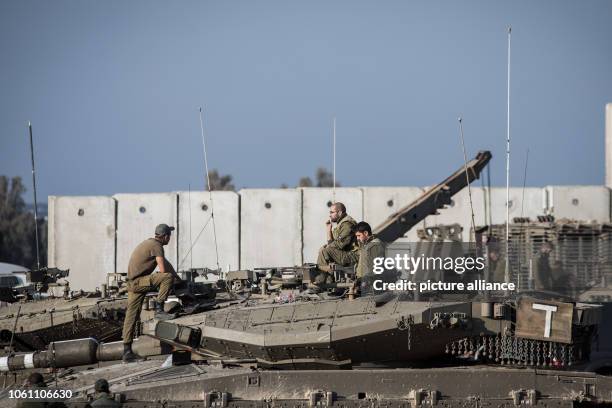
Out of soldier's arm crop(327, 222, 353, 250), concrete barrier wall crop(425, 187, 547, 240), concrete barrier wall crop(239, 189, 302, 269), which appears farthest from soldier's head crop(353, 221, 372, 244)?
concrete barrier wall crop(239, 189, 302, 269)

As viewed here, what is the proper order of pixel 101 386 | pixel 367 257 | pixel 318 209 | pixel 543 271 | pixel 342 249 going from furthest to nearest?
pixel 318 209, pixel 543 271, pixel 342 249, pixel 367 257, pixel 101 386

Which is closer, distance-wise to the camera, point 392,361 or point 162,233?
point 392,361

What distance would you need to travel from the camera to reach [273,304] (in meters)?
20.5

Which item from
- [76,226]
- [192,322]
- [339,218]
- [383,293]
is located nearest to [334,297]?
[383,293]

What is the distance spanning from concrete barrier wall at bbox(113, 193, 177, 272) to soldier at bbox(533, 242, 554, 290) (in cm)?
2359

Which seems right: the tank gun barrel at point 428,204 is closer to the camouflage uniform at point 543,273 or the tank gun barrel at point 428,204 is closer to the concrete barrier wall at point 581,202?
the camouflage uniform at point 543,273

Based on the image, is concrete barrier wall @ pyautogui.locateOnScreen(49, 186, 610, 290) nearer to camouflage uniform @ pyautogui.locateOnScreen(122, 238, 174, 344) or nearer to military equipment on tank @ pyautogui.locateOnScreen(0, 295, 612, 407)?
camouflage uniform @ pyautogui.locateOnScreen(122, 238, 174, 344)

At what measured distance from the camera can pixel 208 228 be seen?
48000mm

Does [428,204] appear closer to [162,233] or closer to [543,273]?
[543,273]

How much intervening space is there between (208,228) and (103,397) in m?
29.6

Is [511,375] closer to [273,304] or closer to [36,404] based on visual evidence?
[273,304]

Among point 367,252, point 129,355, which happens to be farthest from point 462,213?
point 129,355

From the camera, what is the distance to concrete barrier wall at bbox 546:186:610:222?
46.1 metres

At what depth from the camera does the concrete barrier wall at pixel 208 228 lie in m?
47.4
